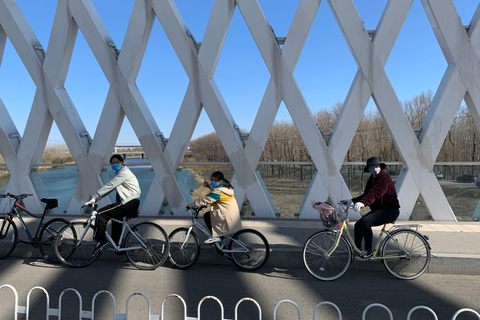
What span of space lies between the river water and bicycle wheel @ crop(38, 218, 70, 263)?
305 cm

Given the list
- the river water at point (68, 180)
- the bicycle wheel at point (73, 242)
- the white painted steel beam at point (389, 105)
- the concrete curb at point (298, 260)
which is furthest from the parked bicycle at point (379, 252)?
the river water at point (68, 180)

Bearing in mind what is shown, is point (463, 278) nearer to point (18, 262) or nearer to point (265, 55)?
point (265, 55)

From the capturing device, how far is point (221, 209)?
5148mm

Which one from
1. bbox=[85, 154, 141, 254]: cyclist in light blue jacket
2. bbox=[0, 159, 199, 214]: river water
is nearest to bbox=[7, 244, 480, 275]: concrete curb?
bbox=[85, 154, 141, 254]: cyclist in light blue jacket

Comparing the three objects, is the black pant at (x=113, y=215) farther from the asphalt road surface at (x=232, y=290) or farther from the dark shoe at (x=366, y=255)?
the dark shoe at (x=366, y=255)

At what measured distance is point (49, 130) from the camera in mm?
9203

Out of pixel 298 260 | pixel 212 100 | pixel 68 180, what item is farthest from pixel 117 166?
pixel 68 180

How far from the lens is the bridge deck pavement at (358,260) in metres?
5.03

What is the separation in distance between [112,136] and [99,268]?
4.13 m

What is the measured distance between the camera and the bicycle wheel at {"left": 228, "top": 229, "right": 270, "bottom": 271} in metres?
5.14

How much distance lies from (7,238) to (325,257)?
5.77 m

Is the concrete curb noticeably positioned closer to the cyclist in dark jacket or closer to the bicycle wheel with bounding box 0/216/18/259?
the bicycle wheel with bounding box 0/216/18/259

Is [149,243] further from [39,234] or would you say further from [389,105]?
[389,105]

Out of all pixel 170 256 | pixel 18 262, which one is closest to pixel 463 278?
pixel 170 256
